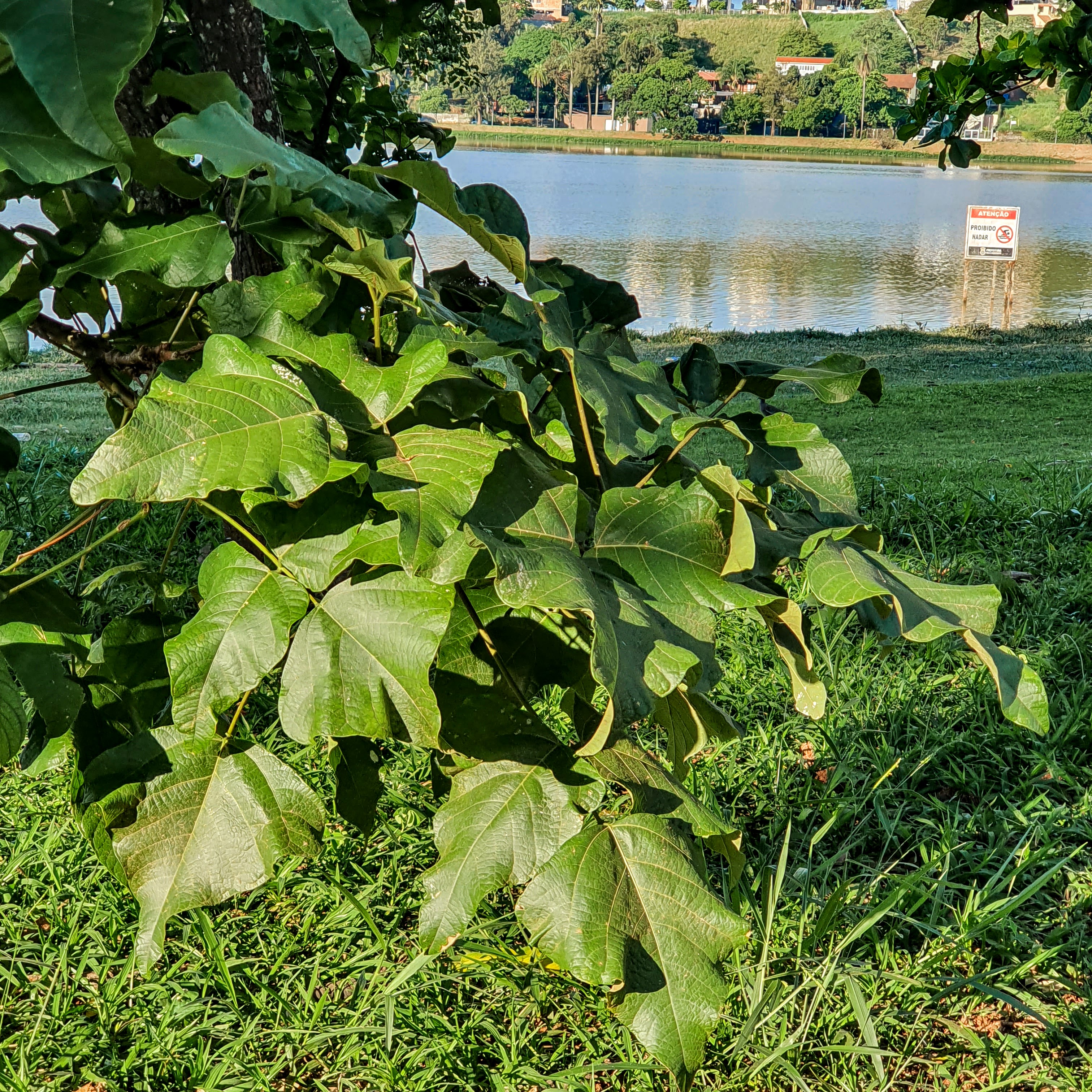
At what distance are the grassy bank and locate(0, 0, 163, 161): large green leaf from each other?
5236cm

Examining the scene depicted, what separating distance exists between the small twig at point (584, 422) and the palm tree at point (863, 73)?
234 ft

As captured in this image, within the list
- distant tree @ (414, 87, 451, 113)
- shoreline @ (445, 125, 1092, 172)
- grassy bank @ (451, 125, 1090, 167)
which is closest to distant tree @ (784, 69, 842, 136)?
shoreline @ (445, 125, 1092, 172)

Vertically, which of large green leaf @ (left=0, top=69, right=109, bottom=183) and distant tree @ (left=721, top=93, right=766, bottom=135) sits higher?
distant tree @ (left=721, top=93, right=766, bottom=135)

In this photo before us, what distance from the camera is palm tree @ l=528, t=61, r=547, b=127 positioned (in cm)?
7075

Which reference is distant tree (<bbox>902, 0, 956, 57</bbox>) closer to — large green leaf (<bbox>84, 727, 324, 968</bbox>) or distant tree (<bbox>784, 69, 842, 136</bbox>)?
distant tree (<bbox>784, 69, 842, 136</bbox>)

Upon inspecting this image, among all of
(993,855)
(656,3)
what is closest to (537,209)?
(993,855)

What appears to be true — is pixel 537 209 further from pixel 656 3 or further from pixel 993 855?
pixel 656 3

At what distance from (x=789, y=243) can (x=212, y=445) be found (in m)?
22.7

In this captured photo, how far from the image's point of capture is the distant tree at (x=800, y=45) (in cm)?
7650

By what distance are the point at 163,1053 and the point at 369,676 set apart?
1.08 meters

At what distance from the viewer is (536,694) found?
33.2 inches

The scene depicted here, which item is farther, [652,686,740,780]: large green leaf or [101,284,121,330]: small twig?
[101,284,121,330]: small twig

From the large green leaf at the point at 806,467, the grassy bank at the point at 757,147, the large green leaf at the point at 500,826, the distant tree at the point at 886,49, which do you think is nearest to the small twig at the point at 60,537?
the large green leaf at the point at 500,826

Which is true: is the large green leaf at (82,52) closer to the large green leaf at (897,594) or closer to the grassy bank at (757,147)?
the large green leaf at (897,594)
